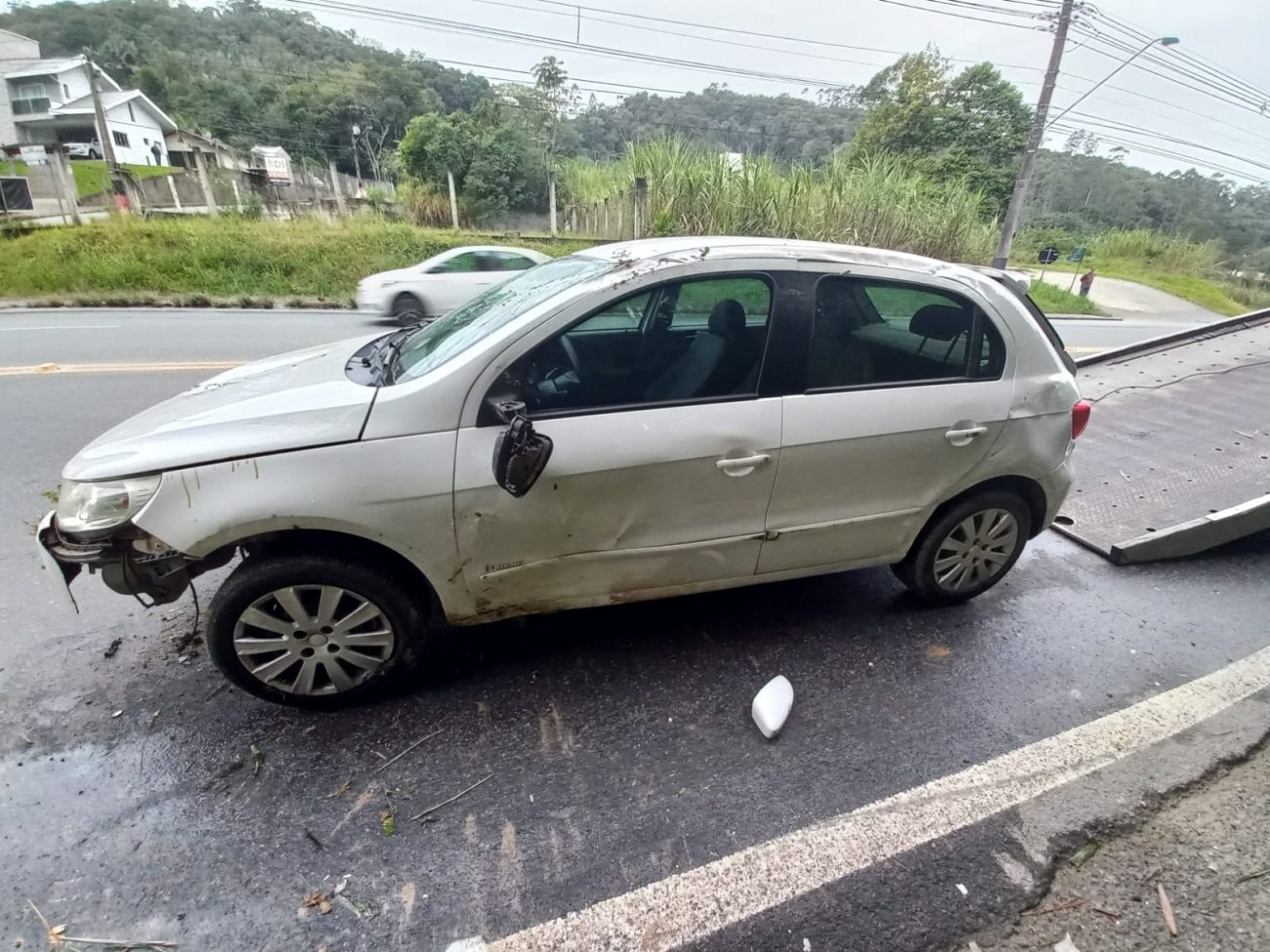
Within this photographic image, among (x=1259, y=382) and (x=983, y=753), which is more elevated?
(x=1259, y=382)

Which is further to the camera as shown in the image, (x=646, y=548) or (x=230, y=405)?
(x=646, y=548)

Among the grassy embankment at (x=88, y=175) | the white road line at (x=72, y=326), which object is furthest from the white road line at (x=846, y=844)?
the grassy embankment at (x=88, y=175)

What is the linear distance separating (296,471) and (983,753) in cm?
258

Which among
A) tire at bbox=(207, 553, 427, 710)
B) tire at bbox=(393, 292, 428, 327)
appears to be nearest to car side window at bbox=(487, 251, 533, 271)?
tire at bbox=(393, 292, 428, 327)

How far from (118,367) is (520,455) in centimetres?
732

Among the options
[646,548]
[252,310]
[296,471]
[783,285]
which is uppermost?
[783,285]

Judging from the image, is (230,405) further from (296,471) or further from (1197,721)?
(1197,721)

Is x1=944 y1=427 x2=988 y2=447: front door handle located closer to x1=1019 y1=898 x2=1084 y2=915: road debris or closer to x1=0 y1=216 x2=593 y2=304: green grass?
x1=1019 y1=898 x2=1084 y2=915: road debris

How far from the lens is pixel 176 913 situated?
170cm

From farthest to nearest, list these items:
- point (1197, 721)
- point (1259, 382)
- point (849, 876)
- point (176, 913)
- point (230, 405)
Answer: point (1259, 382) → point (1197, 721) → point (230, 405) → point (849, 876) → point (176, 913)

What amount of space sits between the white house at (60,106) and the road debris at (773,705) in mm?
58240

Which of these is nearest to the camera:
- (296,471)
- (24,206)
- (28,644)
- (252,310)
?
(296,471)

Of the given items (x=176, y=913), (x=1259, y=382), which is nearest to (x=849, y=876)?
(x=176, y=913)

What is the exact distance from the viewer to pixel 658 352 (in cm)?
248
